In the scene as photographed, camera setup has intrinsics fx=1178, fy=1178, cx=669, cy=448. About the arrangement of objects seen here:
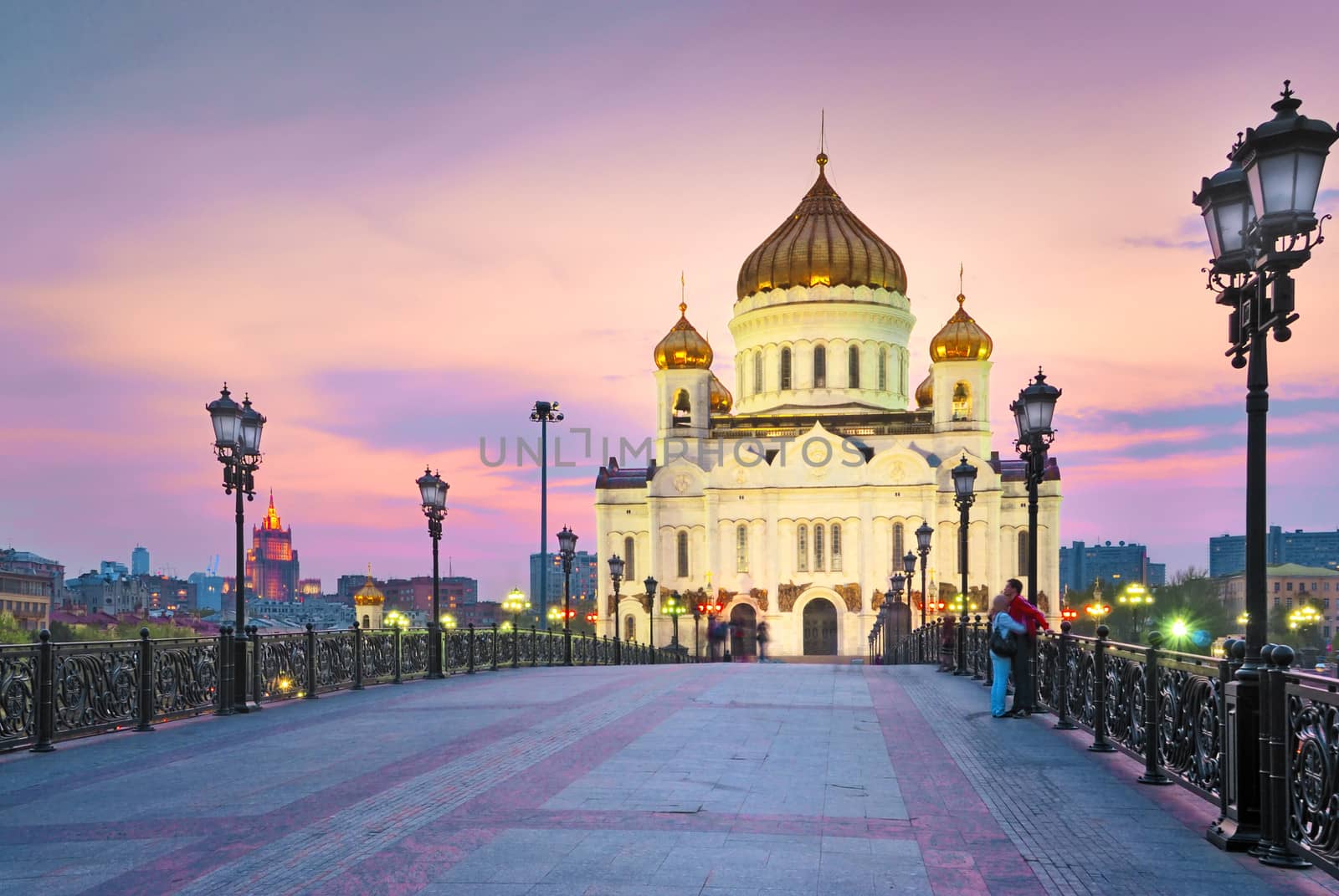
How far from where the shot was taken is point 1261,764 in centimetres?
655

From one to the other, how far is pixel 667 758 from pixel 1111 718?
12.8ft

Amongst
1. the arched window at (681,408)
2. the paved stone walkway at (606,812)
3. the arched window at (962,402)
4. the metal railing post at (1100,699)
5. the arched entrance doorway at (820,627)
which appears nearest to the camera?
the paved stone walkway at (606,812)

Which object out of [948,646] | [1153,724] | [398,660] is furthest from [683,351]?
[1153,724]

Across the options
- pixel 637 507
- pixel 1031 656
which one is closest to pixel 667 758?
pixel 1031 656

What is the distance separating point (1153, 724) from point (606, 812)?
13.7 feet

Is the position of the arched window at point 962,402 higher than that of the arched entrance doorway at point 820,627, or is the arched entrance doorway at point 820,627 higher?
the arched window at point 962,402

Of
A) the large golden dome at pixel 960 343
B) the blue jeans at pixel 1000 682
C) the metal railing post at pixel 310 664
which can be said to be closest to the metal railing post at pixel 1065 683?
the blue jeans at pixel 1000 682

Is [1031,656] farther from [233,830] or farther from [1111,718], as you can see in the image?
[233,830]

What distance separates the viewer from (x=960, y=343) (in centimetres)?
6519

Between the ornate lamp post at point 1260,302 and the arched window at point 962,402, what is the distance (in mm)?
59866

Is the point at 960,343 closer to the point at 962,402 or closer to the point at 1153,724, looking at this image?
the point at 962,402

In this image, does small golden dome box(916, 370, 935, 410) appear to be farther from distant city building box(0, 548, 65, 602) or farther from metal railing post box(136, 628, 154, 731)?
distant city building box(0, 548, 65, 602)

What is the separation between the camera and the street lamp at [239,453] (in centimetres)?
1516

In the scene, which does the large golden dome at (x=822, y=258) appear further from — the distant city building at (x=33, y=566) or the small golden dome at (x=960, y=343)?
the distant city building at (x=33, y=566)
